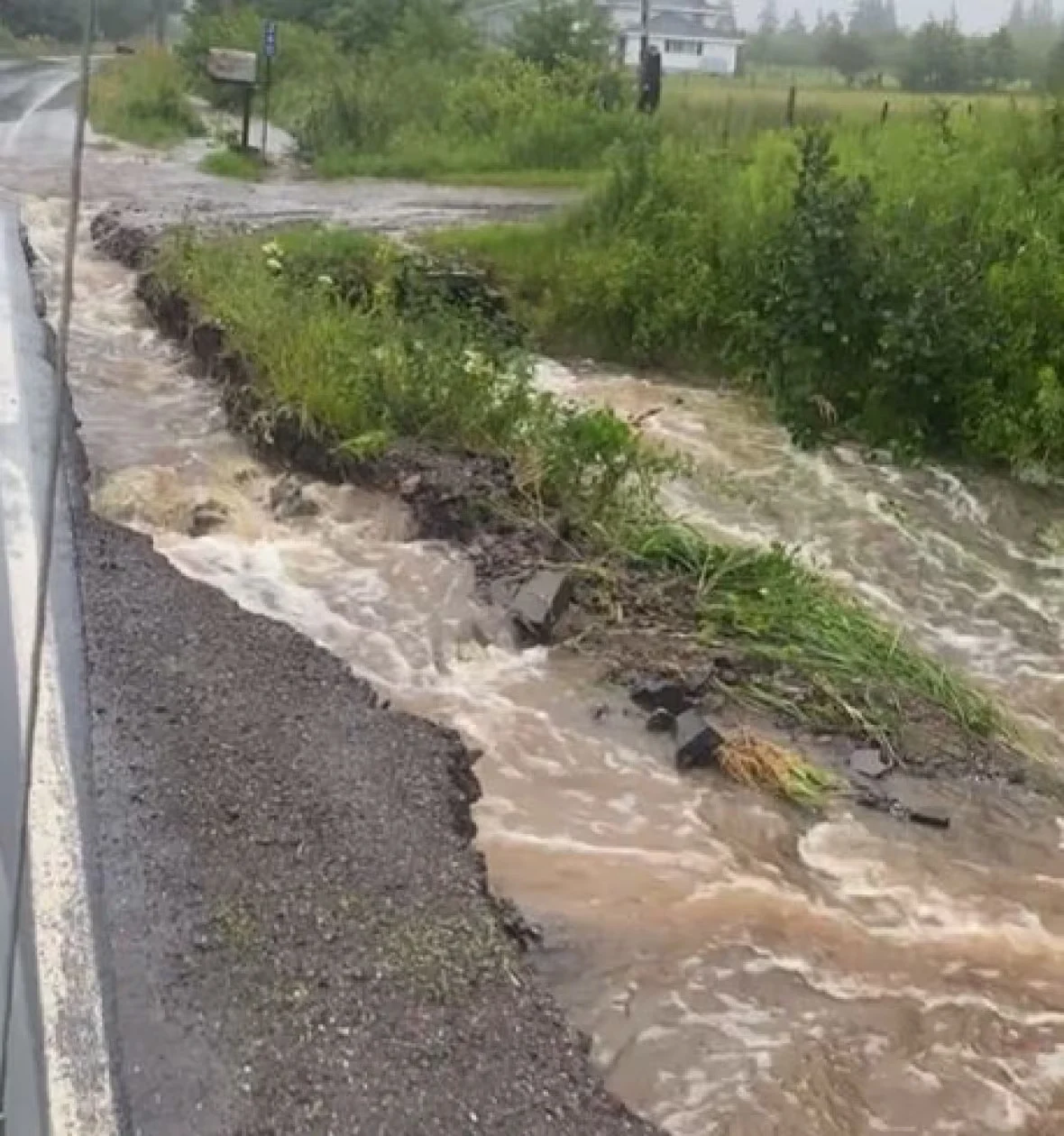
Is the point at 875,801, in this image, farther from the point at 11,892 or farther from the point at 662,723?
the point at 11,892

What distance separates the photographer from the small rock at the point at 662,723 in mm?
6512

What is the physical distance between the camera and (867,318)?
451 inches

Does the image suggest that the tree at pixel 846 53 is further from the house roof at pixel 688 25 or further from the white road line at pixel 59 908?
the white road line at pixel 59 908

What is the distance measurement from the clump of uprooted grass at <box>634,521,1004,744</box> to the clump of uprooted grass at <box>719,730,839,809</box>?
0.52 meters

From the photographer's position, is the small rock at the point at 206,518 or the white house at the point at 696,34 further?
the white house at the point at 696,34

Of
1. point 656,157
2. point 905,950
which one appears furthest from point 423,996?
point 656,157

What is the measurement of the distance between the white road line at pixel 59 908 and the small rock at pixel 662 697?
92.8 inches

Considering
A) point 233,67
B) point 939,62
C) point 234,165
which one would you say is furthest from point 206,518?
point 939,62

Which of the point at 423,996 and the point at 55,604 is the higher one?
the point at 55,604

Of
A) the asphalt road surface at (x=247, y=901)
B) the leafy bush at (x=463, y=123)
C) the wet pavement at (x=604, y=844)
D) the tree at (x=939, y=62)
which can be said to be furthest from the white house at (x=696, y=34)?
the asphalt road surface at (x=247, y=901)

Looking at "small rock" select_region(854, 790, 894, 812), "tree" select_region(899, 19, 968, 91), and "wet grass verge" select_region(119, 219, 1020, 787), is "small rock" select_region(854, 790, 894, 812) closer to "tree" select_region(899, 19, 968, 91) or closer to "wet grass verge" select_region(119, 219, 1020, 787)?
"wet grass verge" select_region(119, 219, 1020, 787)

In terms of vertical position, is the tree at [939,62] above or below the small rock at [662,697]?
above

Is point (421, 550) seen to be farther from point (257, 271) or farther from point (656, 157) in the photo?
point (656, 157)

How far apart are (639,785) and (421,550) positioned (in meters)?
2.46
